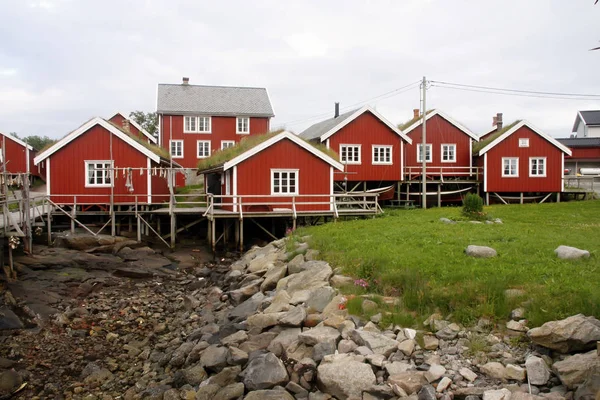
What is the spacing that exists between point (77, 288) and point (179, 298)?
3.44m

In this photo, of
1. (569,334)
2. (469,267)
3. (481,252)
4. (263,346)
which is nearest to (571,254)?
(481,252)

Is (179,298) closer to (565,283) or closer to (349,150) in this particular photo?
(565,283)

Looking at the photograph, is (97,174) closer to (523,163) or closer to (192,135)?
(192,135)

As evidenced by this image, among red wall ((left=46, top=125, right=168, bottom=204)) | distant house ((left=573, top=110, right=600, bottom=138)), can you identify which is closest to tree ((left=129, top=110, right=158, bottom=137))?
red wall ((left=46, top=125, right=168, bottom=204))

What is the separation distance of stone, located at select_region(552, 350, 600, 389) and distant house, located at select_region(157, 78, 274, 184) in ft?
106

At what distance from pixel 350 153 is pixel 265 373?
22.2 meters

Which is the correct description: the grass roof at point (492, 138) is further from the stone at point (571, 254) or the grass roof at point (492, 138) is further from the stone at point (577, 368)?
the stone at point (577, 368)

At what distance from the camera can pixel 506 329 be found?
8734 mm

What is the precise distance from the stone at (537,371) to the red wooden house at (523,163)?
83.1 ft

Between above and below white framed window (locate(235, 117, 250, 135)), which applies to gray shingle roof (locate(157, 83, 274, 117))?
above

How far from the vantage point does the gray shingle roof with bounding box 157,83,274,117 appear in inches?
1492

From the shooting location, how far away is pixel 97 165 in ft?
84.3

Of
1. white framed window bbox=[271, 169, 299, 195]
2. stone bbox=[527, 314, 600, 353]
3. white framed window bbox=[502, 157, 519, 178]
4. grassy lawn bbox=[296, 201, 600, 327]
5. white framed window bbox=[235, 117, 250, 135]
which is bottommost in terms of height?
stone bbox=[527, 314, 600, 353]

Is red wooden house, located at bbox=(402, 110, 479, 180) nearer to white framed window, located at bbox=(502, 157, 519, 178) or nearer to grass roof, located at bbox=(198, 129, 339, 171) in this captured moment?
white framed window, located at bbox=(502, 157, 519, 178)
